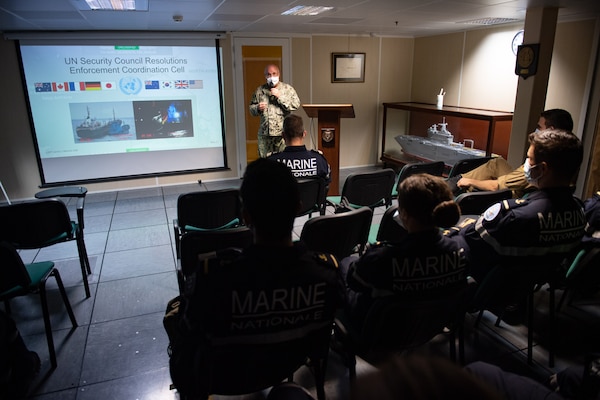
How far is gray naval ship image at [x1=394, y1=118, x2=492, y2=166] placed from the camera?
567cm

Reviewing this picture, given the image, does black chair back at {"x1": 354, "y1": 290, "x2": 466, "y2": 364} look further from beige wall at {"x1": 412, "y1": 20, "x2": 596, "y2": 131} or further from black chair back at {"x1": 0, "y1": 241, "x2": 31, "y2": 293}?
beige wall at {"x1": 412, "y1": 20, "x2": 596, "y2": 131}

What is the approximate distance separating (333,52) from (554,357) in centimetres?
553

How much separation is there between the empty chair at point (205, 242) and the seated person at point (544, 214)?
48.8 inches

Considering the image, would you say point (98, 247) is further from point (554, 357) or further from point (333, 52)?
point (333, 52)

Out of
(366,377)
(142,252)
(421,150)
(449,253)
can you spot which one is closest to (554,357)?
(449,253)

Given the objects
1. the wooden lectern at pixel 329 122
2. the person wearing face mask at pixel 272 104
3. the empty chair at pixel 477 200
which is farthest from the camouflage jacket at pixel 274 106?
the empty chair at pixel 477 200

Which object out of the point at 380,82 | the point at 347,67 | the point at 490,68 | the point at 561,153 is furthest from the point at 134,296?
the point at 380,82

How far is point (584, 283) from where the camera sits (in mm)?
2234

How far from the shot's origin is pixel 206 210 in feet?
9.50

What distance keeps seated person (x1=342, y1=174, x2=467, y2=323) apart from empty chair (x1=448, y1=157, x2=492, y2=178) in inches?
88.2

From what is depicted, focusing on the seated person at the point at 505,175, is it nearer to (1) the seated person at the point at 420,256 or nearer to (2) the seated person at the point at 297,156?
(2) the seated person at the point at 297,156

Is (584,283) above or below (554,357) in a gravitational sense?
above

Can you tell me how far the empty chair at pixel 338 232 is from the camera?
2.16m

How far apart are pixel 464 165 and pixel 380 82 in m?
3.78
